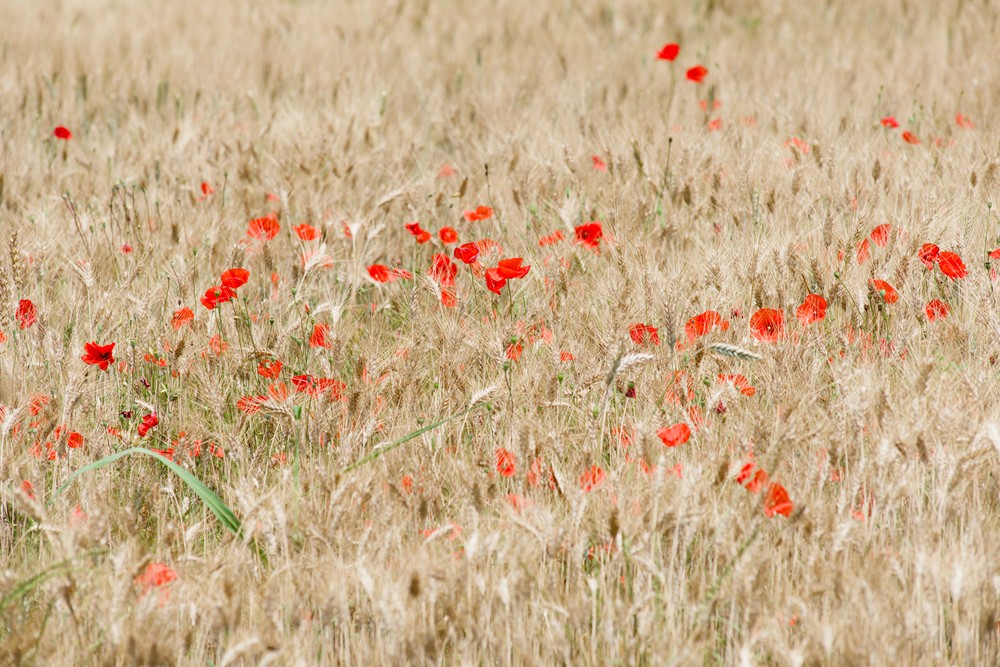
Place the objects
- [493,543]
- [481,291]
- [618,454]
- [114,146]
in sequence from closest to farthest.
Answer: [493,543] → [618,454] → [481,291] → [114,146]

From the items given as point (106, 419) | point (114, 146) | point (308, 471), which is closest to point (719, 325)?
point (308, 471)

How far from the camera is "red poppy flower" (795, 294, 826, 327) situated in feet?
6.92

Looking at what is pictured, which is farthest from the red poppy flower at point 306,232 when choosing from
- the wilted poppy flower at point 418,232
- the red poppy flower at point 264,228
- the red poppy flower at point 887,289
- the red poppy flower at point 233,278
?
the red poppy flower at point 887,289

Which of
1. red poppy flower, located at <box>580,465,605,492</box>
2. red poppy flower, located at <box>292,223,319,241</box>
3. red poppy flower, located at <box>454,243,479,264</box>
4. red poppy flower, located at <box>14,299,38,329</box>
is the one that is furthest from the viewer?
red poppy flower, located at <box>292,223,319,241</box>

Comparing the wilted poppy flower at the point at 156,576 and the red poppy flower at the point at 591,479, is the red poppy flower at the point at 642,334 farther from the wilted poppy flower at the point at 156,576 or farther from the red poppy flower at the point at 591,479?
the wilted poppy flower at the point at 156,576

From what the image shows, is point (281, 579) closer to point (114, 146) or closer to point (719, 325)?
point (719, 325)

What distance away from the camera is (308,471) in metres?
1.81

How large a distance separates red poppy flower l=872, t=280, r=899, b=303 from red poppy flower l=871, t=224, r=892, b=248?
0.62 ft

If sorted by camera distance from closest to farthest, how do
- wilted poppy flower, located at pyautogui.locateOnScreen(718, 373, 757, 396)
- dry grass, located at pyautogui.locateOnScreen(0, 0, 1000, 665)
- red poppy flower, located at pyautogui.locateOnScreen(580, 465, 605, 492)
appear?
dry grass, located at pyautogui.locateOnScreen(0, 0, 1000, 665)
red poppy flower, located at pyautogui.locateOnScreen(580, 465, 605, 492)
wilted poppy flower, located at pyautogui.locateOnScreen(718, 373, 757, 396)

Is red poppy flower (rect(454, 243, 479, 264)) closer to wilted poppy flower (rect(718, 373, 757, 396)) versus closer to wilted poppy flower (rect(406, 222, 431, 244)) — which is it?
wilted poppy flower (rect(406, 222, 431, 244))

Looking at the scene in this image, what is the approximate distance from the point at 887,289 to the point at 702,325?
0.39m

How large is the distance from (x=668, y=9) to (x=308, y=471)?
4.76 metres

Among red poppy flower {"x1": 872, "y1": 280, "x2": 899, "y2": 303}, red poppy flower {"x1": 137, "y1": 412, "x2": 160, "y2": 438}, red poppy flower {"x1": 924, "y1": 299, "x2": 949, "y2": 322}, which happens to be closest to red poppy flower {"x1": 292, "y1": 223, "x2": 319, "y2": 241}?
red poppy flower {"x1": 137, "y1": 412, "x2": 160, "y2": 438}

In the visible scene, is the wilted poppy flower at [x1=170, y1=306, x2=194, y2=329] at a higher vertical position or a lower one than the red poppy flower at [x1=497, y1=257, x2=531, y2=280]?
lower
